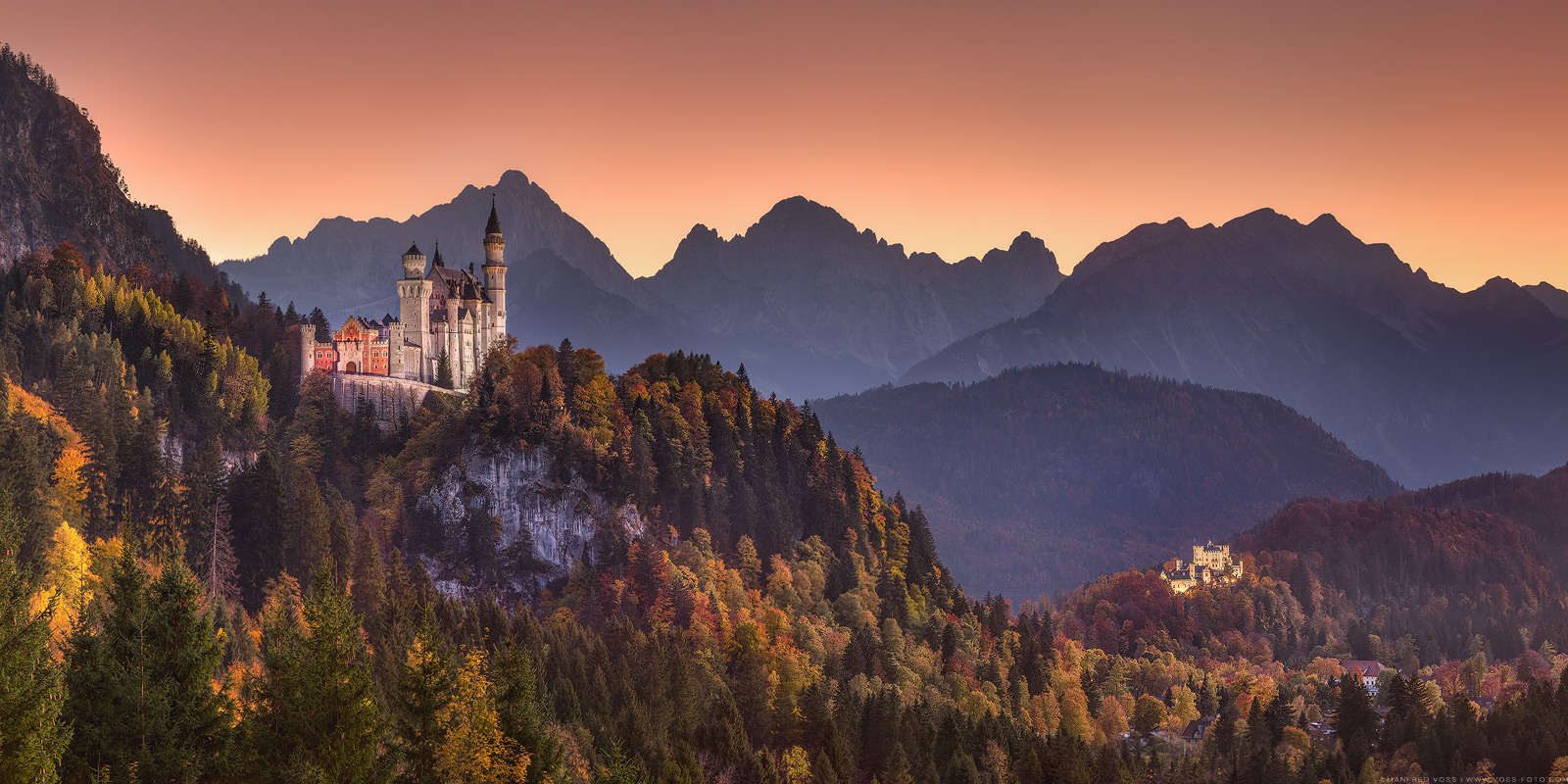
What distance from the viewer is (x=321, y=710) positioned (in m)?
41.0

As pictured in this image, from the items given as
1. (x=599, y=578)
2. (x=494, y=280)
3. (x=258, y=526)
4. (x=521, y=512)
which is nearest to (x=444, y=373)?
(x=494, y=280)

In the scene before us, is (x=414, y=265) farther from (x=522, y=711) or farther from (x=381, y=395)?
(x=522, y=711)

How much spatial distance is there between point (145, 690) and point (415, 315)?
117 metres

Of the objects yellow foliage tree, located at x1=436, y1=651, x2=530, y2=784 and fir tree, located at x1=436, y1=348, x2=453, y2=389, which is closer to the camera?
yellow foliage tree, located at x1=436, y1=651, x2=530, y2=784

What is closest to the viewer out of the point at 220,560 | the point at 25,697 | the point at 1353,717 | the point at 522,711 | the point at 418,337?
the point at 25,697

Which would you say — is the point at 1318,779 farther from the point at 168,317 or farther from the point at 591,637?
the point at 168,317

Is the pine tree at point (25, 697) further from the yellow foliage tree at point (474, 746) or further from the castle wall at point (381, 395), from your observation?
the castle wall at point (381, 395)

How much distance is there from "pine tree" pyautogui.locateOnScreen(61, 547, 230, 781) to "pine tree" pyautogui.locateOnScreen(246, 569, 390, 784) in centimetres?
147

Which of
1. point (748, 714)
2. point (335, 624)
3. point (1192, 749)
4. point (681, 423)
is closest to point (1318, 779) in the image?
point (1192, 749)

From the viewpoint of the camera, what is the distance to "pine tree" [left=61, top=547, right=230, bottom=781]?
39344 mm

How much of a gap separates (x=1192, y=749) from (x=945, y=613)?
3714 centimetres

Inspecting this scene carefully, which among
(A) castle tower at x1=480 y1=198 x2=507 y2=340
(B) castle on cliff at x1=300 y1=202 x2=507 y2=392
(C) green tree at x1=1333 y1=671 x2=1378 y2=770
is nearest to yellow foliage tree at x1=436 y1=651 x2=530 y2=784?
(C) green tree at x1=1333 y1=671 x2=1378 y2=770

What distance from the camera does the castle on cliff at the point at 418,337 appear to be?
493 feet

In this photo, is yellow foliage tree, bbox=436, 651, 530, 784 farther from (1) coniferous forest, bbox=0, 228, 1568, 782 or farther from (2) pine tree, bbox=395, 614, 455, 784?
(2) pine tree, bbox=395, 614, 455, 784
